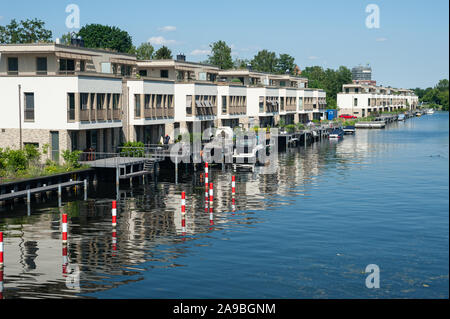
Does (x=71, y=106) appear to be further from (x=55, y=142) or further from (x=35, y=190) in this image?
(x=35, y=190)

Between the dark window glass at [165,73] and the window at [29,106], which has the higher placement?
the dark window glass at [165,73]

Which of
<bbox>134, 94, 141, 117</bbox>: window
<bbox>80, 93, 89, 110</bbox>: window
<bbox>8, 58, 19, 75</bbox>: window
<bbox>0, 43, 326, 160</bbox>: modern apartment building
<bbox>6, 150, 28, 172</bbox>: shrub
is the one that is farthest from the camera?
<bbox>134, 94, 141, 117</bbox>: window

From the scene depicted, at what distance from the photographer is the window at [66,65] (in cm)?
6462

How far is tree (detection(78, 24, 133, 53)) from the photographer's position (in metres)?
170

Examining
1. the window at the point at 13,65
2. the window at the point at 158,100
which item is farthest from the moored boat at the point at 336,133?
the window at the point at 13,65

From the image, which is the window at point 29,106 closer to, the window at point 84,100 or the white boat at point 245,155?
the window at point 84,100

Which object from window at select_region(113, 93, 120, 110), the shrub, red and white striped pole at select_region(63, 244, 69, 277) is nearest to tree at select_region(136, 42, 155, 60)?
window at select_region(113, 93, 120, 110)

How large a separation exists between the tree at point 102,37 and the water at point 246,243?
115992 mm

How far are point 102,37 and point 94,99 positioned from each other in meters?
115

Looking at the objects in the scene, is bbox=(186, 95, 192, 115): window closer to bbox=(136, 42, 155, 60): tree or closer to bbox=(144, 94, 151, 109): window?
bbox=(144, 94, 151, 109): window

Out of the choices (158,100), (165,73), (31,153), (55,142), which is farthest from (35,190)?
(165,73)

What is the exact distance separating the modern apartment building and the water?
7.88 m

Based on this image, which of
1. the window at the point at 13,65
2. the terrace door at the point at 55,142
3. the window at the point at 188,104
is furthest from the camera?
the window at the point at 188,104

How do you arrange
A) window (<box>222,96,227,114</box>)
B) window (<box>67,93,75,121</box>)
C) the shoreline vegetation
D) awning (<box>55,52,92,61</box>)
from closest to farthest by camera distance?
1. the shoreline vegetation
2. window (<box>67,93,75,121</box>)
3. awning (<box>55,52,92,61</box>)
4. window (<box>222,96,227,114</box>)
